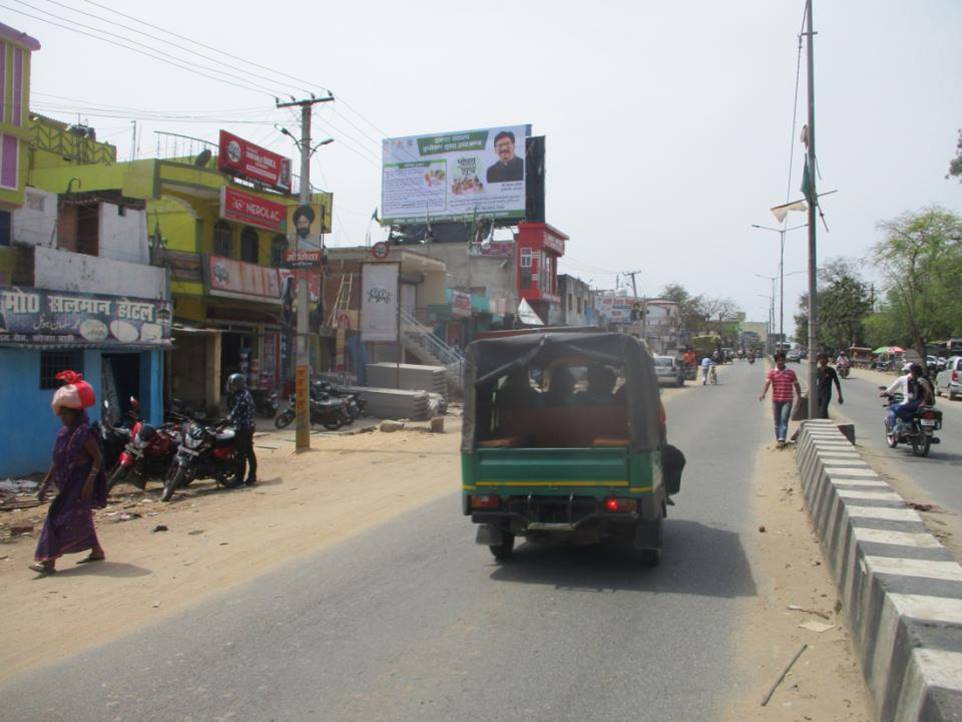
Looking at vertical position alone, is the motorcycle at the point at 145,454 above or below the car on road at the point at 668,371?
below

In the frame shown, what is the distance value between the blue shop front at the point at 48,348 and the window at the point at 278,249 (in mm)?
10276

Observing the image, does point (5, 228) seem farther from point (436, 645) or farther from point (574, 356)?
point (436, 645)

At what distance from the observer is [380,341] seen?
2969 cm

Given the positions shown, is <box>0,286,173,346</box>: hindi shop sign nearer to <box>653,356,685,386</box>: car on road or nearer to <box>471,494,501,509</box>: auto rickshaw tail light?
<box>471,494,501,509</box>: auto rickshaw tail light

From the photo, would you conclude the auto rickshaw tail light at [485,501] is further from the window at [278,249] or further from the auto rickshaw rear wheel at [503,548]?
the window at [278,249]

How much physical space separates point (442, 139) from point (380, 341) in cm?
2601

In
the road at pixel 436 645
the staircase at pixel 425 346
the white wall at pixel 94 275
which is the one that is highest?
the white wall at pixel 94 275

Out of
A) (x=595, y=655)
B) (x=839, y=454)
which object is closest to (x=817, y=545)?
(x=839, y=454)

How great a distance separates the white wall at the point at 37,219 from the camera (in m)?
16.3

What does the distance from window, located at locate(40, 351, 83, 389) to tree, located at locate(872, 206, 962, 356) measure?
5120 cm

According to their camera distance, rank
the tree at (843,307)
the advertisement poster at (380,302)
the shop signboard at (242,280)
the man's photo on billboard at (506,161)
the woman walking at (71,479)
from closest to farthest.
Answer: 1. the woman walking at (71,479)
2. the shop signboard at (242,280)
3. the advertisement poster at (380,302)
4. the man's photo on billboard at (506,161)
5. the tree at (843,307)

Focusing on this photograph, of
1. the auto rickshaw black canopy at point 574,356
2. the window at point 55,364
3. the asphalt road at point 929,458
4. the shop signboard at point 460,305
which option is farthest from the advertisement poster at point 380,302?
the auto rickshaw black canopy at point 574,356

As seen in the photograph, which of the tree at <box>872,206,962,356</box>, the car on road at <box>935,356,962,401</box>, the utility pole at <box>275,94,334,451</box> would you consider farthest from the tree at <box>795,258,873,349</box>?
the utility pole at <box>275,94,334,451</box>

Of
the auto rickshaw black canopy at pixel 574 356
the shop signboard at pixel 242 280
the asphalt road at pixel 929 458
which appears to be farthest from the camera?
the shop signboard at pixel 242 280
